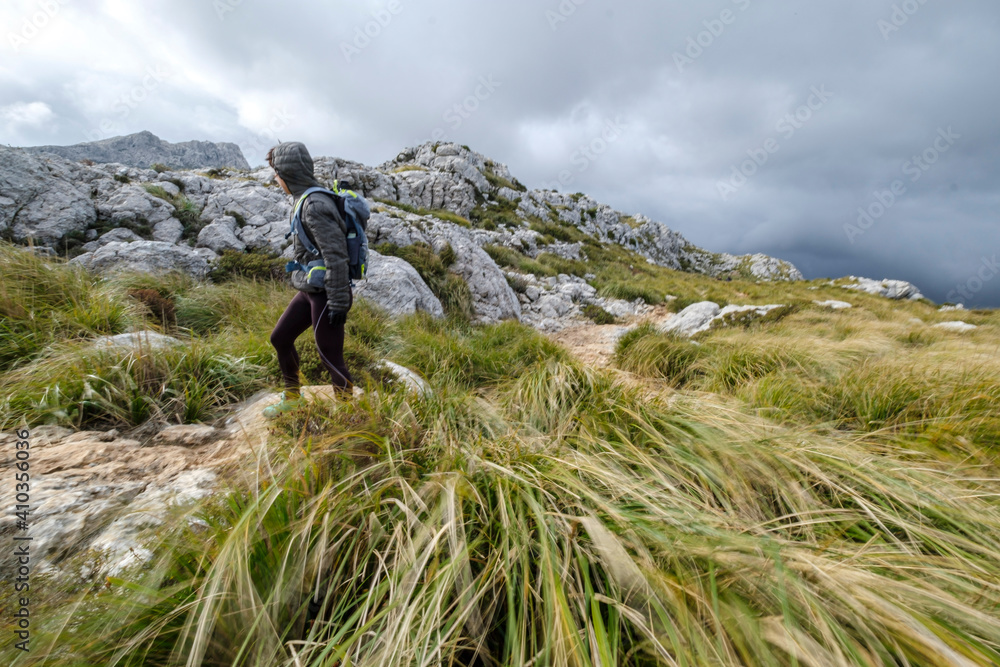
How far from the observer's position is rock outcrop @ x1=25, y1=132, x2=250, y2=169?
109188 millimetres

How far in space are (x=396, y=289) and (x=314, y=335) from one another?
4864 millimetres

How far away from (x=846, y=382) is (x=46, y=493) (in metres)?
5.92

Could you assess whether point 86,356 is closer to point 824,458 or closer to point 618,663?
point 618,663

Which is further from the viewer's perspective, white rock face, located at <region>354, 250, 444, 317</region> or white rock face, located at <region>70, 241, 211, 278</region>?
white rock face, located at <region>354, 250, 444, 317</region>

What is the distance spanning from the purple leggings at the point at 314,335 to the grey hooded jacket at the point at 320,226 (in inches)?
5.6

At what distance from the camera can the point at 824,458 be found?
2.12m

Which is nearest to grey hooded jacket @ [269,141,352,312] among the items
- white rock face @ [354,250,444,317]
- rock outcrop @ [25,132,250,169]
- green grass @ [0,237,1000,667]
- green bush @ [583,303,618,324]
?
green grass @ [0,237,1000,667]

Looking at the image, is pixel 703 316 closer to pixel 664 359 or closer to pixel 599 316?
pixel 599 316

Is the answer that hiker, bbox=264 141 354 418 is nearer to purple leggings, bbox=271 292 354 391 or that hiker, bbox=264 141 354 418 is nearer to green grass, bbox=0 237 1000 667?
purple leggings, bbox=271 292 354 391

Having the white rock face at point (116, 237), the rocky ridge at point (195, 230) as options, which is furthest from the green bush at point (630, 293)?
the white rock face at point (116, 237)

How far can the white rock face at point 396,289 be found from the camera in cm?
753

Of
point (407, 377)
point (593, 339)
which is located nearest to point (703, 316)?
point (593, 339)

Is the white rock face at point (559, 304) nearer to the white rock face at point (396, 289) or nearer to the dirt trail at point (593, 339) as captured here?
the dirt trail at point (593, 339)

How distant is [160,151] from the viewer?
125 meters
